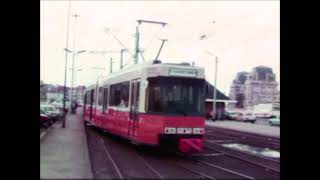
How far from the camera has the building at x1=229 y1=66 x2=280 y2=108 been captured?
141m

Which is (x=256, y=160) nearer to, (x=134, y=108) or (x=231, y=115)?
(x=134, y=108)

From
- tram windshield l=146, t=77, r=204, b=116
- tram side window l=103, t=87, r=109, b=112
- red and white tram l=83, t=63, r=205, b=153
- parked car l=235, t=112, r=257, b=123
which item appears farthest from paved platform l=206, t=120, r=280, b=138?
tram windshield l=146, t=77, r=204, b=116

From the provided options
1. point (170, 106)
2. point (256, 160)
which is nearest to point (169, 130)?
point (170, 106)

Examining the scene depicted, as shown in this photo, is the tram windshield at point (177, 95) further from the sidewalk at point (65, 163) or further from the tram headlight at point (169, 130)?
A: the sidewalk at point (65, 163)

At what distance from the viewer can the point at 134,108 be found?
1738 centimetres

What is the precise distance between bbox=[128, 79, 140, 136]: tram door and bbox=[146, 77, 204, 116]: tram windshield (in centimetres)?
97

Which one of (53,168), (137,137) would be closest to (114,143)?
(137,137)

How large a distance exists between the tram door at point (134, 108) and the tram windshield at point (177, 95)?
0.97 meters

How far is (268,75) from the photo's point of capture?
5487 inches

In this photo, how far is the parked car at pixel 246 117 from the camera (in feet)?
236

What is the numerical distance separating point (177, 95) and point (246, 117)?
5835 centimetres
